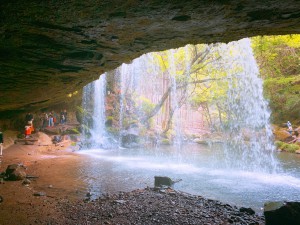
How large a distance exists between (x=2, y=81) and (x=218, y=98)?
77.7 feet

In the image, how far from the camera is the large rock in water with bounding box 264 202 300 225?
511cm

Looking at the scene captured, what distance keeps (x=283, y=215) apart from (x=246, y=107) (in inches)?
789

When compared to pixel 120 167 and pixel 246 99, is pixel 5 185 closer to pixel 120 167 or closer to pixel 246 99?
pixel 120 167

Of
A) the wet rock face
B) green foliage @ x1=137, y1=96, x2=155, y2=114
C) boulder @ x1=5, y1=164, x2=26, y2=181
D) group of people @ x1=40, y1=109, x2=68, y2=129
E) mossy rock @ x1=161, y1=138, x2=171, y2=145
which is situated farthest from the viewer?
green foliage @ x1=137, y1=96, x2=155, y2=114

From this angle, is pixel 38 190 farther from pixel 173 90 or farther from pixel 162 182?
pixel 173 90

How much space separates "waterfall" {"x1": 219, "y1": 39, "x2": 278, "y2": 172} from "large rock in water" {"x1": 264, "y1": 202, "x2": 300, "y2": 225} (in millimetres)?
8592

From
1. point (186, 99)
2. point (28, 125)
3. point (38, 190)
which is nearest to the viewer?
point (38, 190)

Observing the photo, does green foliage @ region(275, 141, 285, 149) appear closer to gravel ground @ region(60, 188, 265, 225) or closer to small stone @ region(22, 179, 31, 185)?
gravel ground @ region(60, 188, 265, 225)

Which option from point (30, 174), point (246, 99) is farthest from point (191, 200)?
point (246, 99)

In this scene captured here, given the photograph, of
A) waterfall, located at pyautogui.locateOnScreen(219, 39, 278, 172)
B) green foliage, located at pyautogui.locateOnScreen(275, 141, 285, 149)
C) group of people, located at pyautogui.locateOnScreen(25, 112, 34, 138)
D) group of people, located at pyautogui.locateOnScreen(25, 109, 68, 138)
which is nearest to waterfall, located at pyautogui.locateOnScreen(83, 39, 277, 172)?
waterfall, located at pyautogui.locateOnScreen(219, 39, 278, 172)

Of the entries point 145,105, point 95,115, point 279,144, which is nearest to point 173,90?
point 145,105

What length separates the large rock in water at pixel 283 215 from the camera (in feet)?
16.8

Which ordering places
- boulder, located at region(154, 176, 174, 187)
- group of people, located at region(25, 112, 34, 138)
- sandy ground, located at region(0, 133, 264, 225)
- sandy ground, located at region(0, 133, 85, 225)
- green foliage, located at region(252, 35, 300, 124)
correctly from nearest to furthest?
sandy ground, located at region(0, 133, 264, 225), sandy ground, located at region(0, 133, 85, 225), boulder, located at region(154, 176, 174, 187), group of people, located at region(25, 112, 34, 138), green foliage, located at region(252, 35, 300, 124)

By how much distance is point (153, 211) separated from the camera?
20.2 feet
